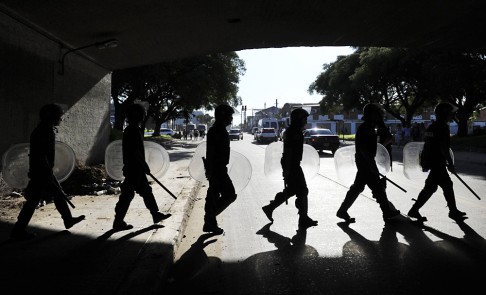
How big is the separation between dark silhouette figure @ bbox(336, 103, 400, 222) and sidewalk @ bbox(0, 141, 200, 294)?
99.9 inches

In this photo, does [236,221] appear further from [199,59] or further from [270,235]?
[199,59]

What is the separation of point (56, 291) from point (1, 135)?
462 centimetres

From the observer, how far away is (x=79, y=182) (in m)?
8.45

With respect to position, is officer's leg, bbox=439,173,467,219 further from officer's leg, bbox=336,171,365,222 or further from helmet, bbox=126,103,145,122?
helmet, bbox=126,103,145,122

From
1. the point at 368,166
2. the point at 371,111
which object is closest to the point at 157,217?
the point at 368,166

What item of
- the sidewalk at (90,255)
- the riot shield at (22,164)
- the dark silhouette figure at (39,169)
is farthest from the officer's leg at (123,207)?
the riot shield at (22,164)

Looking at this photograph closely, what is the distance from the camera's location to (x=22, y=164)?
18.8 ft

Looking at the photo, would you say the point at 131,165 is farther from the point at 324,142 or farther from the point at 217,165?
the point at 324,142

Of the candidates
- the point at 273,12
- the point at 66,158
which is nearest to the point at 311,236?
the point at 66,158

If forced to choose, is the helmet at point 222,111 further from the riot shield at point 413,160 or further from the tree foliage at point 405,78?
the tree foliage at point 405,78

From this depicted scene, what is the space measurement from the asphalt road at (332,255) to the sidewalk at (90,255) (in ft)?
0.82

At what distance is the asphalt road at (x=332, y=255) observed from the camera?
11.8 ft

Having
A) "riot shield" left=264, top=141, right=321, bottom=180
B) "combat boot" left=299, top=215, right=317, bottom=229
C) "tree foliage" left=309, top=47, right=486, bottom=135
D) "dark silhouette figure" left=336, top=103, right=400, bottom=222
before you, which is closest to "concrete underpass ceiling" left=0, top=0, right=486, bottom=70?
"dark silhouette figure" left=336, top=103, right=400, bottom=222

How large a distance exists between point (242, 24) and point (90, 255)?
20.6ft
